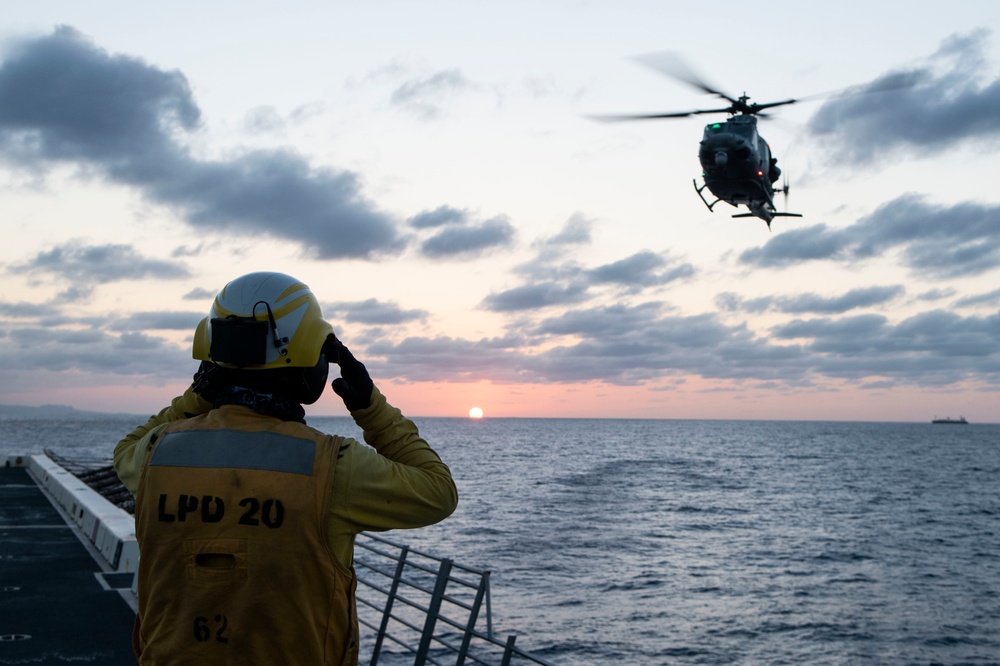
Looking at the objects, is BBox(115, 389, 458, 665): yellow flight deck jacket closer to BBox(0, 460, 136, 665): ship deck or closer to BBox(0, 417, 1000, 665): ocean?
BBox(0, 460, 136, 665): ship deck

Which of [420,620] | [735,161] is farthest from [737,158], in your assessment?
[420,620]

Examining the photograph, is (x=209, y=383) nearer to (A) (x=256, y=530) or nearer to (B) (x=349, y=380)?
(B) (x=349, y=380)

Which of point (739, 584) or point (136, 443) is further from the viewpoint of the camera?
point (739, 584)

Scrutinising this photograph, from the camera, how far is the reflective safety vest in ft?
8.74

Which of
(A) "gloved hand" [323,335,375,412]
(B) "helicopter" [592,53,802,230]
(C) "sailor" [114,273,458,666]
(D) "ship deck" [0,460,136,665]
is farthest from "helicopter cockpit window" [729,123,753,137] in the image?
(C) "sailor" [114,273,458,666]

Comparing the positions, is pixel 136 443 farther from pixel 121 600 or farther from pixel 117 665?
pixel 121 600

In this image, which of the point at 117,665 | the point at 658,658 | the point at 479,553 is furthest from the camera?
the point at 479,553

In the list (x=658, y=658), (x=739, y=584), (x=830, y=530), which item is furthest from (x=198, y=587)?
(x=830, y=530)

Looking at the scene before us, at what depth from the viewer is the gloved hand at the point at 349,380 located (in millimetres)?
2980

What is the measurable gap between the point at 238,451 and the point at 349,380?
0.46m

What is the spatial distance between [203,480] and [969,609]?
37462 millimetres

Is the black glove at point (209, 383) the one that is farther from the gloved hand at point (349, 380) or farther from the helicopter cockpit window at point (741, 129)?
the helicopter cockpit window at point (741, 129)

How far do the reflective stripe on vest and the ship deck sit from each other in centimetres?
701

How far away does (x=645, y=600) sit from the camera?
3297 centimetres
